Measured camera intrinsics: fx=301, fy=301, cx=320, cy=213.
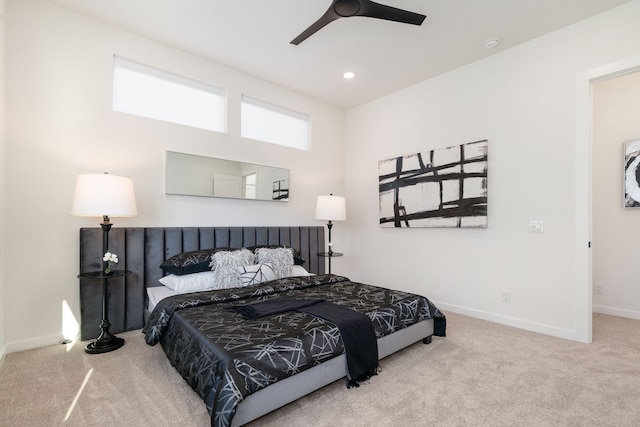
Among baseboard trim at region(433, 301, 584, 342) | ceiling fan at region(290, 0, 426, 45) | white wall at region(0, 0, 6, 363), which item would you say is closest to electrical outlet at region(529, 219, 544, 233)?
baseboard trim at region(433, 301, 584, 342)

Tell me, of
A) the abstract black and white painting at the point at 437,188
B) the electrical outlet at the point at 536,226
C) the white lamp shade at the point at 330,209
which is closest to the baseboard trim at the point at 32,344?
the white lamp shade at the point at 330,209

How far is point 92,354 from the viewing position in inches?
96.5

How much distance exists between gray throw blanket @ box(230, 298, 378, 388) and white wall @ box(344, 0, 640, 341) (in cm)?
199

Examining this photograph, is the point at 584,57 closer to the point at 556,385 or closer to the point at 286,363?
the point at 556,385

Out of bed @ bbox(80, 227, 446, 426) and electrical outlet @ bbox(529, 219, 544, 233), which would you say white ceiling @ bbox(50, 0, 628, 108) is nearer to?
electrical outlet @ bbox(529, 219, 544, 233)

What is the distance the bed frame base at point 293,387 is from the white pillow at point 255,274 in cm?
133

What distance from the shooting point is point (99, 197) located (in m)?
2.42

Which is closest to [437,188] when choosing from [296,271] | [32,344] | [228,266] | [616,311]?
[296,271]

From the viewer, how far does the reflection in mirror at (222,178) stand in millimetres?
3295

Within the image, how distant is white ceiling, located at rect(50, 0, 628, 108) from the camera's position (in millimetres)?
2633

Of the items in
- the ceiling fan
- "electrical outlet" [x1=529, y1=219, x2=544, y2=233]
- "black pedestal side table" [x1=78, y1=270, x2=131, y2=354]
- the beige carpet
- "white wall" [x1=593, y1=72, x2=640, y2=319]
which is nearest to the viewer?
the beige carpet

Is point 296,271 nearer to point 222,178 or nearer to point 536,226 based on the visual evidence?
point 222,178

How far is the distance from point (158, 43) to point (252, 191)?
188cm

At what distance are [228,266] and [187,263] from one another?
1.30 feet
